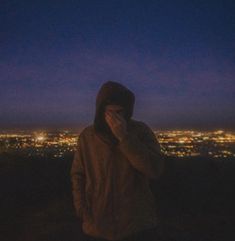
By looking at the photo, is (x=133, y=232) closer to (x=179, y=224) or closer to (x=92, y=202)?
(x=92, y=202)

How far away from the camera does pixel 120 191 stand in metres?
3.01

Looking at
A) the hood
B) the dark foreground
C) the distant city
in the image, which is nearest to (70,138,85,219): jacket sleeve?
the hood

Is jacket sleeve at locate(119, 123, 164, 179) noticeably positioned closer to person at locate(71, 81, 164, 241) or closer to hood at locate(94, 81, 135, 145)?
person at locate(71, 81, 164, 241)

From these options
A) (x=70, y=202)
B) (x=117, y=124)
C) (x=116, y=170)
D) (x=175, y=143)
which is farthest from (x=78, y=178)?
(x=175, y=143)

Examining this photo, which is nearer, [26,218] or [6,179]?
[26,218]

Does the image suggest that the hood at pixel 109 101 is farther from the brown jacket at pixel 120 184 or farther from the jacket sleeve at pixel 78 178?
the jacket sleeve at pixel 78 178

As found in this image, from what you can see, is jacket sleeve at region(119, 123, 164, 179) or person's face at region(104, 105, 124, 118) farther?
person's face at region(104, 105, 124, 118)

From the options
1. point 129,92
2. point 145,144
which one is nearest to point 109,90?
point 129,92

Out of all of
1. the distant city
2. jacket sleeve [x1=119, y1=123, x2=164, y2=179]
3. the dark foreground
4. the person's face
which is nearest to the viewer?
jacket sleeve [x1=119, y1=123, x2=164, y2=179]

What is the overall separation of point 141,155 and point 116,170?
10.3 inches

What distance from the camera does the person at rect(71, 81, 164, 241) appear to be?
296cm

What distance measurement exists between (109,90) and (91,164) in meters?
0.56

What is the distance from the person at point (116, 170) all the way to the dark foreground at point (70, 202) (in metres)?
4.58

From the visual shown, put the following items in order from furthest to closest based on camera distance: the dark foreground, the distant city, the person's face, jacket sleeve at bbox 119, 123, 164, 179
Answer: the distant city
the dark foreground
the person's face
jacket sleeve at bbox 119, 123, 164, 179
